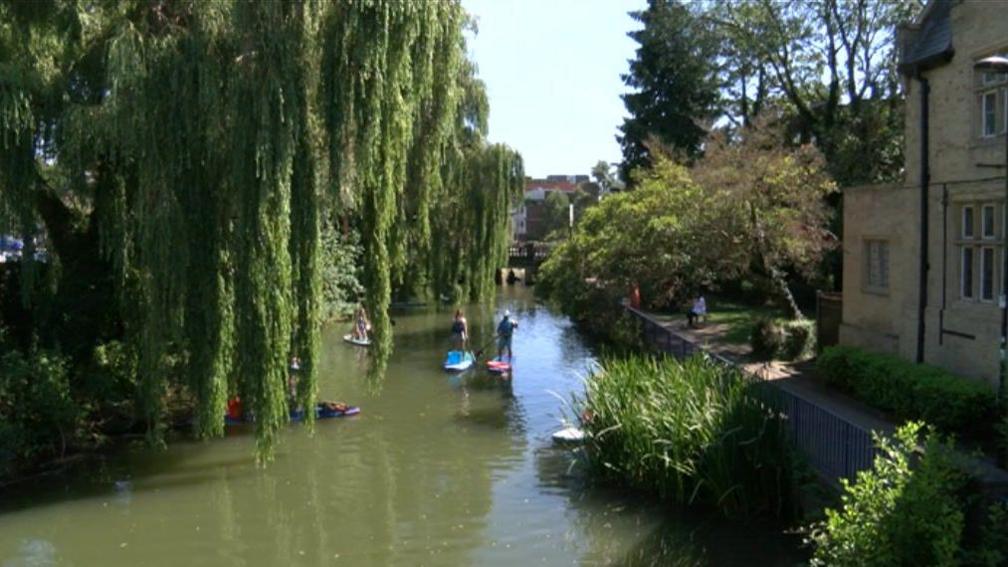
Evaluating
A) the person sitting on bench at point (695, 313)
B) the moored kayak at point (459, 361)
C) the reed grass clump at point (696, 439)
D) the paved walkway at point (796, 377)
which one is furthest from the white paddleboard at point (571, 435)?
the person sitting on bench at point (695, 313)

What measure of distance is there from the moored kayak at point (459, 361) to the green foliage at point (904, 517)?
17642mm

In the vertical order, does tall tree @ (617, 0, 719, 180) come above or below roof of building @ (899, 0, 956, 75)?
above

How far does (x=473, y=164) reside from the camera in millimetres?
36688

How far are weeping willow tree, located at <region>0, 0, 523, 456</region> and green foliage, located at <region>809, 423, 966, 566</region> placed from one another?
28.4 ft

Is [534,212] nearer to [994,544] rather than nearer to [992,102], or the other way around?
[992,102]

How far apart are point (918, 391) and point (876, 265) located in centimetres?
609

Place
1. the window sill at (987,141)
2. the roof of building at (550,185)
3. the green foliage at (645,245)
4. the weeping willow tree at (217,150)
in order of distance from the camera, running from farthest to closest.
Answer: the roof of building at (550,185), the green foliage at (645,245), the window sill at (987,141), the weeping willow tree at (217,150)

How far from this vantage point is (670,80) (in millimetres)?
46344

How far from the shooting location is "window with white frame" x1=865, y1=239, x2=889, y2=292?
19938 millimetres

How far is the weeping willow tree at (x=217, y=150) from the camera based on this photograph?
13.6 metres

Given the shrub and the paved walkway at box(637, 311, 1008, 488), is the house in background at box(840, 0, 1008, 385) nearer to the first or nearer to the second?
the paved walkway at box(637, 311, 1008, 488)

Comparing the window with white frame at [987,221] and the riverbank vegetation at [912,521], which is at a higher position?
the window with white frame at [987,221]

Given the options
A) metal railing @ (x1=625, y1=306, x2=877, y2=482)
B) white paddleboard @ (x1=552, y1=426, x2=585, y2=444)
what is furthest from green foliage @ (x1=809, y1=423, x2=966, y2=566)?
white paddleboard @ (x1=552, y1=426, x2=585, y2=444)

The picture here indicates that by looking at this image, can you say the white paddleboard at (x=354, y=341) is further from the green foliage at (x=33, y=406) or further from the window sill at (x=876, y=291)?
the window sill at (x=876, y=291)
